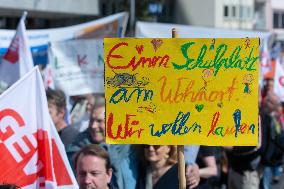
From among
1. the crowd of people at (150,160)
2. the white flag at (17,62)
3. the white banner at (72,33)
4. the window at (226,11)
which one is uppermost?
the window at (226,11)

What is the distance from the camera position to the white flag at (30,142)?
385 centimetres

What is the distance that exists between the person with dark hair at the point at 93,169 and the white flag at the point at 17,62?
317cm

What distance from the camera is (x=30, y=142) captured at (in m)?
3.93

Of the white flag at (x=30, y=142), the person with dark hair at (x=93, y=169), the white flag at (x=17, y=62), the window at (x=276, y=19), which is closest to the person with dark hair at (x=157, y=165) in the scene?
the person with dark hair at (x=93, y=169)

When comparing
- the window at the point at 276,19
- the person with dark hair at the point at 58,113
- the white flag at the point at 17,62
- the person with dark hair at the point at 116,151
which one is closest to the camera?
the person with dark hair at the point at 116,151

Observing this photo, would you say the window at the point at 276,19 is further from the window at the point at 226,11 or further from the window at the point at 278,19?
the window at the point at 226,11

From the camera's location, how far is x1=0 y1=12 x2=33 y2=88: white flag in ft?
24.2

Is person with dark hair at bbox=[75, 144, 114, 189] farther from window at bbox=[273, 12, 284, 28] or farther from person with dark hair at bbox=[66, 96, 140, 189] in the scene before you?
Result: window at bbox=[273, 12, 284, 28]

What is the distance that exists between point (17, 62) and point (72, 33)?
3102 millimetres

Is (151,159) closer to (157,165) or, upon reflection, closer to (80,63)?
(157,165)

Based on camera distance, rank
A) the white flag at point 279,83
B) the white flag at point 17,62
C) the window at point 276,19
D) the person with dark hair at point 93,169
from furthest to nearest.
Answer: the window at point 276,19
the white flag at point 279,83
the white flag at point 17,62
the person with dark hair at point 93,169

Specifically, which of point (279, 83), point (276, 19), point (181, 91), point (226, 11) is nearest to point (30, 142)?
point (181, 91)

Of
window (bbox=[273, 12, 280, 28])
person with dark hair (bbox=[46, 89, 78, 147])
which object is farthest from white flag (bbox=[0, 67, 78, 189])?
window (bbox=[273, 12, 280, 28])

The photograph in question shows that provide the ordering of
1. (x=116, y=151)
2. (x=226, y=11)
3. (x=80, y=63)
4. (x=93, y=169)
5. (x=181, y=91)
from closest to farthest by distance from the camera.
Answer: (x=181, y=91) → (x=93, y=169) → (x=116, y=151) → (x=80, y=63) → (x=226, y=11)
